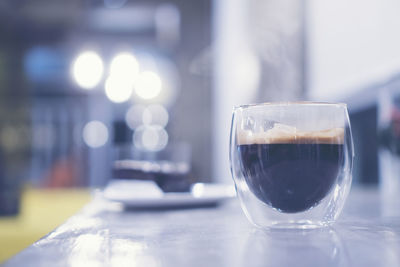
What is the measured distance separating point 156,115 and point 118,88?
132 centimetres

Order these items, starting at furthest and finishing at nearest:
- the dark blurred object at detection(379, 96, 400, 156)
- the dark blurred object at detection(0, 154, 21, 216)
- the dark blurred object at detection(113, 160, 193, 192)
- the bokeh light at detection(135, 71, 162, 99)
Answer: the bokeh light at detection(135, 71, 162, 99) < the dark blurred object at detection(0, 154, 21, 216) < the dark blurred object at detection(379, 96, 400, 156) < the dark blurred object at detection(113, 160, 193, 192)

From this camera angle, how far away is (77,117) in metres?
7.88

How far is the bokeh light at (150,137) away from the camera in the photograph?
6.97 metres

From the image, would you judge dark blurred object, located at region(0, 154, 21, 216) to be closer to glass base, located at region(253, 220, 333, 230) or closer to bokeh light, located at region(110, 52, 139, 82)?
glass base, located at region(253, 220, 333, 230)

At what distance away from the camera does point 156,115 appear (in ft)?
24.0

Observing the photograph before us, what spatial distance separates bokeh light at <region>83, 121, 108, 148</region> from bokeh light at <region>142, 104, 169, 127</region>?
697 mm

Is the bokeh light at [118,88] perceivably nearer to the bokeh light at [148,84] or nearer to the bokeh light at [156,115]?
the bokeh light at [148,84]

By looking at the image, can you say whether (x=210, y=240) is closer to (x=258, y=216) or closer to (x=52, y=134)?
(x=258, y=216)

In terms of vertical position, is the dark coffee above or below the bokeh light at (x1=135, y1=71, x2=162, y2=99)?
below

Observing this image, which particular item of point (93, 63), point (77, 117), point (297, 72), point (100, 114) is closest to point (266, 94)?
point (297, 72)

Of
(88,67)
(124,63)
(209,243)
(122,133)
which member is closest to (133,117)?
(122,133)

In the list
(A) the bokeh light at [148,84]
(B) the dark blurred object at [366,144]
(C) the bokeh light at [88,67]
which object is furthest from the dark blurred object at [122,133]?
(B) the dark blurred object at [366,144]

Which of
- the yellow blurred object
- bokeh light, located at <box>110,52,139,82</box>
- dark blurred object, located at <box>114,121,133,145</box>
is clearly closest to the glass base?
the yellow blurred object

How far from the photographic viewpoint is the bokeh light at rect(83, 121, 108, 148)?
7.01 metres
